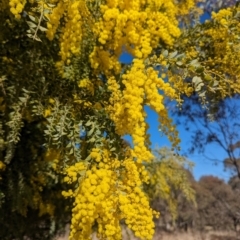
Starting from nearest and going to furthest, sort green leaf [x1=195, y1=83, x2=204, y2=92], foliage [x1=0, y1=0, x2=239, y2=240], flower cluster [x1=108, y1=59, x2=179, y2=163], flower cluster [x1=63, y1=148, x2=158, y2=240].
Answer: flower cluster [x1=63, y1=148, x2=158, y2=240] → foliage [x1=0, y1=0, x2=239, y2=240] → flower cluster [x1=108, y1=59, x2=179, y2=163] → green leaf [x1=195, y1=83, x2=204, y2=92]

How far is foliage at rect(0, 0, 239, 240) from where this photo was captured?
7.72 feet

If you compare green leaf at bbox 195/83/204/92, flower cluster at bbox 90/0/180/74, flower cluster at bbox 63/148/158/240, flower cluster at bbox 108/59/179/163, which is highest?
flower cluster at bbox 90/0/180/74

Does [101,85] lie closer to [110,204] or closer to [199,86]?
[199,86]

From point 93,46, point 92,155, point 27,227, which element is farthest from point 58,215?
point 92,155

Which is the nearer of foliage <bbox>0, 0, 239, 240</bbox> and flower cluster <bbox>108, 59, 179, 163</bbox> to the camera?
foliage <bbox>0, 0, 239, 240</bbox>

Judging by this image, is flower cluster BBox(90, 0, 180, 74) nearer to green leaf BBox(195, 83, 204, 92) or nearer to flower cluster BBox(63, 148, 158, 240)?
green leaf BBox(195, 83, 204, 92)

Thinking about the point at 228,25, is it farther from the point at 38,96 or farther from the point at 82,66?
the point at 38,96

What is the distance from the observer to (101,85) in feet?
11.2

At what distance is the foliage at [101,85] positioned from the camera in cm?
235

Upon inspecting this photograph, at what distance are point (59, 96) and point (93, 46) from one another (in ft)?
1.58

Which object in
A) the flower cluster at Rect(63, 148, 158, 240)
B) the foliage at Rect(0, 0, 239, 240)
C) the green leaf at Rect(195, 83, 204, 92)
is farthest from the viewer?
the green leaf at Rect(195, 83, 204, 92)

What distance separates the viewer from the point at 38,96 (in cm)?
362

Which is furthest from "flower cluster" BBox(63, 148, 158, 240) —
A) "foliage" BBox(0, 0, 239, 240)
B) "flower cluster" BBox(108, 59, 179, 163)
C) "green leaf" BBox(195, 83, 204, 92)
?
"green leaf" BBox(195, 83, 204, 92)

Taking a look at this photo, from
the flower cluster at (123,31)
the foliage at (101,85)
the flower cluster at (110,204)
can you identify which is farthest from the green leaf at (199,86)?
the flower cluster at (110,204)
